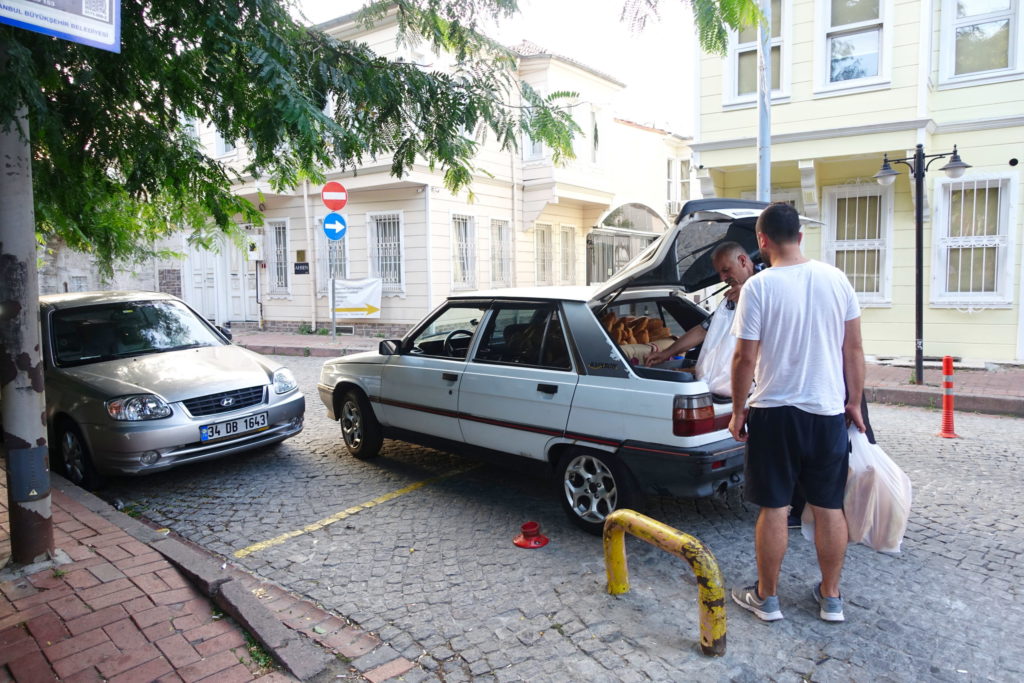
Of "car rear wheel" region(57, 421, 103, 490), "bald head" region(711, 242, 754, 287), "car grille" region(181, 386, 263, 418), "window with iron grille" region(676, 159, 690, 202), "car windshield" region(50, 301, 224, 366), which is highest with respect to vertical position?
"window with iron grille" region(676, 159, 690, 202)

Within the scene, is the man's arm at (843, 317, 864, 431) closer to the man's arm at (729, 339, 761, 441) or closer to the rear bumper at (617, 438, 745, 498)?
the man's arm at (729, 339, 761, 441)

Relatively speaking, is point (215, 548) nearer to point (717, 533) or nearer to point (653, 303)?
point (717, 533)

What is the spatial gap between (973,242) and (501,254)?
1123cm

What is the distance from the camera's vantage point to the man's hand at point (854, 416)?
11.4ft

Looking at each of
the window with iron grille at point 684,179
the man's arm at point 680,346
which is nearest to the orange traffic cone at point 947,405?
the man's arm at point 680,346

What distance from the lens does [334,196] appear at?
14.2m

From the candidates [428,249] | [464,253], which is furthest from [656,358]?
[464,253]

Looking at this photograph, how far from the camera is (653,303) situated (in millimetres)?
5727

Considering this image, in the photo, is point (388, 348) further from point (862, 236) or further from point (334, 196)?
point (862, 236)

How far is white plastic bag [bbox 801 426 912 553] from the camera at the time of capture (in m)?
3.57

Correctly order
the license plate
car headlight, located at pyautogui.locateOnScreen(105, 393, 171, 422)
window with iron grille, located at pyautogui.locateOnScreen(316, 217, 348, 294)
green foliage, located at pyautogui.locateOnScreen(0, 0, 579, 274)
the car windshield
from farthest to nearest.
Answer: window with iron grille, located at pyautogui.locateOnScreen(316, 217, 348, 294) < the car windshield < the license plate < car headlight, located at pyautogui.locateOnScreen(105, 393, 171, 422) < green foliage, located at pyautogui.locateOnScreen(0, 0, 579, 274)

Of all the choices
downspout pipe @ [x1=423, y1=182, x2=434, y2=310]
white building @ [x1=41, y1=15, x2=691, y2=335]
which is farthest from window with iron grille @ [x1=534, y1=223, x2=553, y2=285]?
downspout pipe @ [x1=423, y1=182, x2=434, y2=310]

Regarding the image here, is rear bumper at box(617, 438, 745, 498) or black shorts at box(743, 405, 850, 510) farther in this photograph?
rear bumper at box(617, 438, 745, 498)

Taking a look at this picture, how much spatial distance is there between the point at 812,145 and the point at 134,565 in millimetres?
11571
